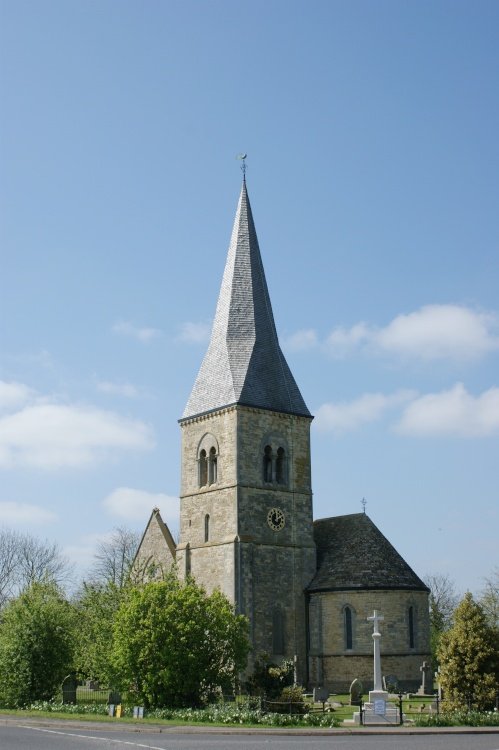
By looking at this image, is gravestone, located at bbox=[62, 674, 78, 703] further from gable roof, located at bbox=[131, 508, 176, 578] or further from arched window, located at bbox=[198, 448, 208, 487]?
arched window, located at bbox=[198, 448, 208, 487]

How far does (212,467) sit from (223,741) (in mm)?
27960

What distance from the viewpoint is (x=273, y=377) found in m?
55.0

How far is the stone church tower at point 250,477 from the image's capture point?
50.0 metres

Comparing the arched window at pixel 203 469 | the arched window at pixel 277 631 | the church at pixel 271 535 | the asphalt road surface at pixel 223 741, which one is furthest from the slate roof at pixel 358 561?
the asphalt road surface at pixel 223 741

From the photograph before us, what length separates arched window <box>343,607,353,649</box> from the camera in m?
48.5

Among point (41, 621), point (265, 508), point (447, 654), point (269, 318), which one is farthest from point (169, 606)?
point (269, 318)

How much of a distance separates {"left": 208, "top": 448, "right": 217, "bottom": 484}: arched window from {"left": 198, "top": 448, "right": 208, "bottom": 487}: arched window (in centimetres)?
43

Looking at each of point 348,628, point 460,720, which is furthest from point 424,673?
point 460,720

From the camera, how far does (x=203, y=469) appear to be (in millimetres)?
54125

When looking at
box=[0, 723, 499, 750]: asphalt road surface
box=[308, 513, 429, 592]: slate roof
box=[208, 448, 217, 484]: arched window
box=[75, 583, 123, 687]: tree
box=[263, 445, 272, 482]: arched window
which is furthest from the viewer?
box=[208, 448, 217, 484]: arched window

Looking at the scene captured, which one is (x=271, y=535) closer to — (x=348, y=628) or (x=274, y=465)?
(x=274, y=465)

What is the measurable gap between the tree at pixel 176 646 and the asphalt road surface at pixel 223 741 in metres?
6.74

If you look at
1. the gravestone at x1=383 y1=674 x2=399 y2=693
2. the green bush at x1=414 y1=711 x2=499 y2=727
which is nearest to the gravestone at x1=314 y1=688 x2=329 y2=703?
the gravestone at x1=383 y1=674 x2=399 y2=693

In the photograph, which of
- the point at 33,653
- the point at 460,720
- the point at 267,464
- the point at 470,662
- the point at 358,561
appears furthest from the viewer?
the point at 267,464
